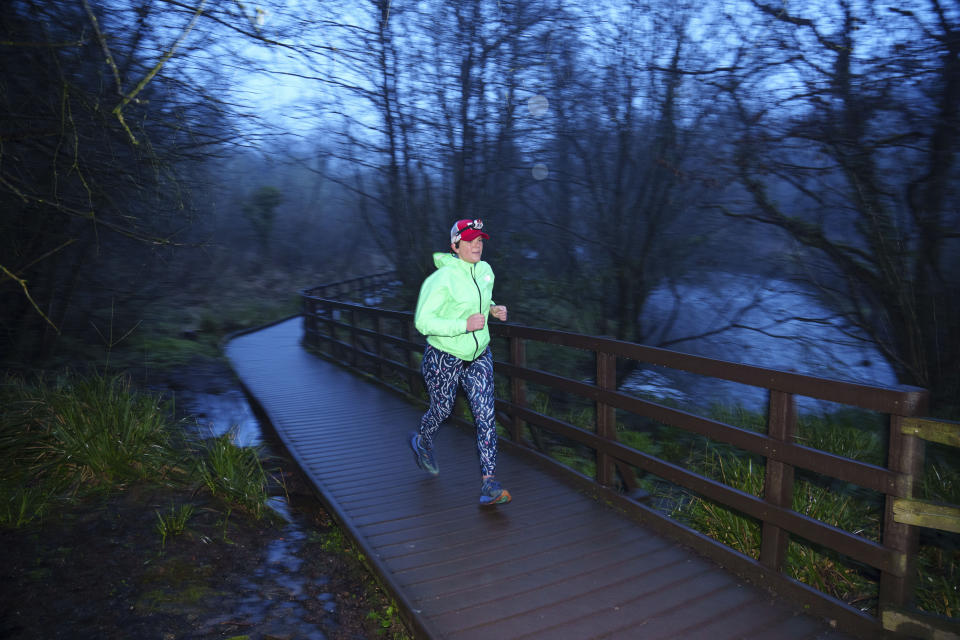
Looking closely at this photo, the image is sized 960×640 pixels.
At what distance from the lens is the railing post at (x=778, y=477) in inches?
132

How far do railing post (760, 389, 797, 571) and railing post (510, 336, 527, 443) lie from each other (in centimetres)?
260

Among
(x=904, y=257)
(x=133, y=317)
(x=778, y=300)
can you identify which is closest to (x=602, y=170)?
(x=778, y=300)

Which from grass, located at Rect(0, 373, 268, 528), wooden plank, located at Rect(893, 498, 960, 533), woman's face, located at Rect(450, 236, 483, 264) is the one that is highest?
woman's face, located at Rect(450, 236, 483, 264)

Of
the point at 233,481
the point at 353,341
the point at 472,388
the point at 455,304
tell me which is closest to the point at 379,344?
the point at 353,341

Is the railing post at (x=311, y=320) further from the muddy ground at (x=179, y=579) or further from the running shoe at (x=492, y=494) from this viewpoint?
the running shoe at (x=492, y=494)

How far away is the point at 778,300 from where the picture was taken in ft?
22.2

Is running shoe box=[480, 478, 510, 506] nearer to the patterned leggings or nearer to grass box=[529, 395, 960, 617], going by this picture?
the patterned leggings

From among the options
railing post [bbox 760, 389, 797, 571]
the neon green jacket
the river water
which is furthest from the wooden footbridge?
the river water

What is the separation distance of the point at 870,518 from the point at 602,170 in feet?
16.0

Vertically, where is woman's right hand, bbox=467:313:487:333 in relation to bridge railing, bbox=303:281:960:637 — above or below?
above

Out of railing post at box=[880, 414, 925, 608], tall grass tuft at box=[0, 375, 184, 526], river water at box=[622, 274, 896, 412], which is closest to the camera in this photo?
railing post at box=[880, 414, 925, 608]

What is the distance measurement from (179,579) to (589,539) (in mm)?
2445

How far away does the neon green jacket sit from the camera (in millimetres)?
4512

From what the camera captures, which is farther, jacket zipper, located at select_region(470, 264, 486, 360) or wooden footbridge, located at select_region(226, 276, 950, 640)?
jacket zipper, located at select_region(470, 264, 486, 360)
